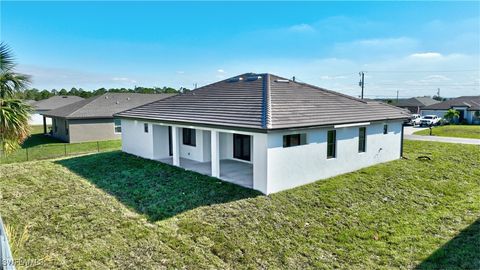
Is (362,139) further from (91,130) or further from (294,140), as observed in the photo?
(91,130)

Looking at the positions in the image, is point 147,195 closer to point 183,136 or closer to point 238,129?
point 238,129

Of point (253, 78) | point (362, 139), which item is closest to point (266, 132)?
point (362, 139)

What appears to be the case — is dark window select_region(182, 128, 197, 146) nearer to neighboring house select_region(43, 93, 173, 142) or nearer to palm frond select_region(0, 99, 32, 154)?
palm frond select_region(0, 99, 32, 154)

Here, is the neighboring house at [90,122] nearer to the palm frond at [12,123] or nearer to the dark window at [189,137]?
the dark window at [189,137]

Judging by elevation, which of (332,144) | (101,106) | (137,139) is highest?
(101,106)

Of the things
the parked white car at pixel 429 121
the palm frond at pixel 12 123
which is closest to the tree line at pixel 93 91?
the parked white car at pixel 429 121
